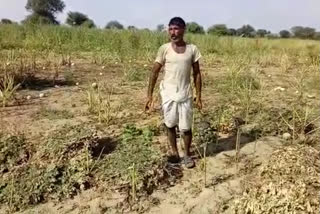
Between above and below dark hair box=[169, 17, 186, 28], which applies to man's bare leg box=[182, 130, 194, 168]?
below

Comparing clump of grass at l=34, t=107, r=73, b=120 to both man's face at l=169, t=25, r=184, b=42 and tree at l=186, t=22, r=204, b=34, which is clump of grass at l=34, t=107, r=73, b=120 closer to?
man's face at l=169, t=25, r=184, b=42

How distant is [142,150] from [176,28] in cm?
99

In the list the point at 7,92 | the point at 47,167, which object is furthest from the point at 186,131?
the point at 7,92

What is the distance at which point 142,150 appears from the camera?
12.3ft

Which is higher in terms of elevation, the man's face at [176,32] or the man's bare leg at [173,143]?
the man's face at [176,32]

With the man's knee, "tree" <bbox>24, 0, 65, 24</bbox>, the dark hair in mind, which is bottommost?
the man's knee

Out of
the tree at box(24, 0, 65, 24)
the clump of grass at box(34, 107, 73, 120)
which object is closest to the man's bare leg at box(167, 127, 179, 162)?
the clump of grass at box(34, 107, 73, 120)

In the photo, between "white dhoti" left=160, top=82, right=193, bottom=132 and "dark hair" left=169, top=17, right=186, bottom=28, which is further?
"white dhoti" left=160, top=82, right=193, bottom=132

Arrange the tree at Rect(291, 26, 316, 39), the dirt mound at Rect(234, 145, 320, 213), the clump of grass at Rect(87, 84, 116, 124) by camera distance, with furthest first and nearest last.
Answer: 1. the tree at Rect(291, 26, 316, 39)
2. the clump of grass at Rect(87, 84, 116, 124)
3. the dirt mound at Rect(234, 145, 320, 213)

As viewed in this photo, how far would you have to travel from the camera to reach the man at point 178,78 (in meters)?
3.64

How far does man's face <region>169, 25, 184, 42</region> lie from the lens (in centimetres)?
358

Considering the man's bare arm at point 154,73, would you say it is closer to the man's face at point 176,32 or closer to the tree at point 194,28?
the man's face at point 176,32

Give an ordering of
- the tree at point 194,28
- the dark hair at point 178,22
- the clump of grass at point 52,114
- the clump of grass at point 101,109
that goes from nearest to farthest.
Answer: the dark hair at point 178,22 < the clump of grass at point 101,109 < the clump of grass at point 52,114 < the tree at point 194,28

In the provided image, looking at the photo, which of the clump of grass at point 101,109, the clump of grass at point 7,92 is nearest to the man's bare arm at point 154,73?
the clump of grass at point 101,109
